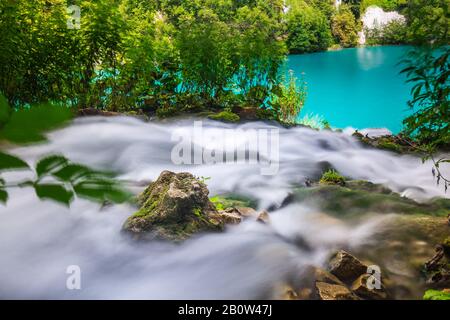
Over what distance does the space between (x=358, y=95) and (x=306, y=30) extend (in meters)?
10.7

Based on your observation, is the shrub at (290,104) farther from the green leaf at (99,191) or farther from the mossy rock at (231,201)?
the green leaf at (99,191)

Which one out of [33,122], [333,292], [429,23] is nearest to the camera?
[33,122]

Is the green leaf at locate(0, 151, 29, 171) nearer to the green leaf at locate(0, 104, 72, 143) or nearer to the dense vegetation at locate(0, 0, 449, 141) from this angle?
the green leaf at locate(0, 104, 72, 143)

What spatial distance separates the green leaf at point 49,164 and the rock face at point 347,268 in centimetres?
208

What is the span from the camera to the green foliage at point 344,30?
82.2 ft

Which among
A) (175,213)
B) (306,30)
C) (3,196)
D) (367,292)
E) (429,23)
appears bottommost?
(367,292)

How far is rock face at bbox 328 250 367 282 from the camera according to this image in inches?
84.4

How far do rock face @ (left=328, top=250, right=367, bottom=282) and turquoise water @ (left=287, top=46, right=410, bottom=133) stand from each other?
5.06m

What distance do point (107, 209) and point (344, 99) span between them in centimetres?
820

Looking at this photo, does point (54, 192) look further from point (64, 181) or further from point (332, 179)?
point (332, 179)

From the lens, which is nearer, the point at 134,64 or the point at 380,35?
the point at 134,64

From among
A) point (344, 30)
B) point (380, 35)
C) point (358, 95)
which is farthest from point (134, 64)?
point (344, 30)

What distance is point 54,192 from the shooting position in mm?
329
